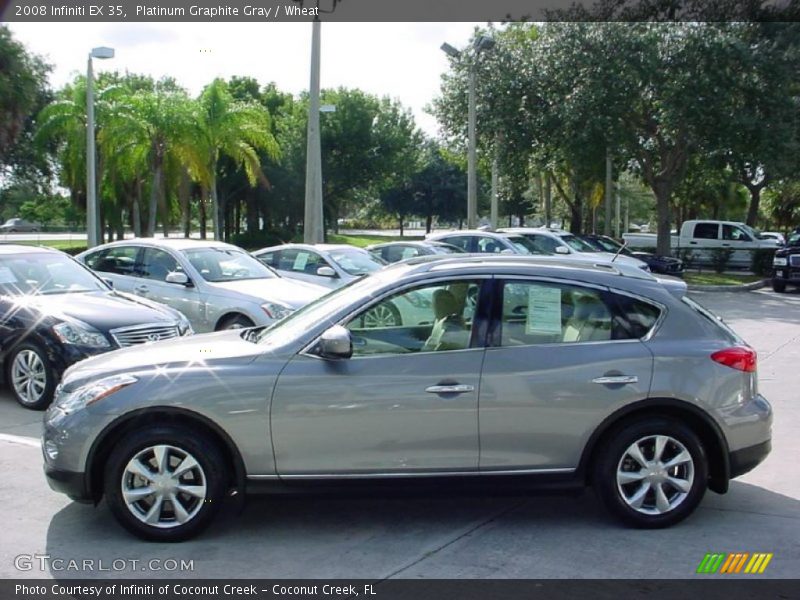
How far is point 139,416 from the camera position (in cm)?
503

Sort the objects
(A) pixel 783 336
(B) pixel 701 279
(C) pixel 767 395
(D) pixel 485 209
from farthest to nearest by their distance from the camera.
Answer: (D) pixel 485 209 → (B) pixel 701 279 → (A) pixel 783 336 → (C) pixel 767 395

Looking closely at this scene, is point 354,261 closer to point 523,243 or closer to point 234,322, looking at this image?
point 234,322

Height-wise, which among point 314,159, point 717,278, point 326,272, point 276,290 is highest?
point 314,159

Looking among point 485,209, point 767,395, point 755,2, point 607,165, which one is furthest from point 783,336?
point 485,209

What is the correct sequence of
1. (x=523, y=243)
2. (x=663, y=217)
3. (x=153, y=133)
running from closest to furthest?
(x=523, y=243)
(x=663, y=217)
(x=153, y=133)

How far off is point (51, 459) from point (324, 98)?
4216 cm

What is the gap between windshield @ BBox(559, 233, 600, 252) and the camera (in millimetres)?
22891

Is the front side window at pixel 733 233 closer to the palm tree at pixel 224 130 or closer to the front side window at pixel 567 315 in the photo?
the palm tree at pixel 224 130

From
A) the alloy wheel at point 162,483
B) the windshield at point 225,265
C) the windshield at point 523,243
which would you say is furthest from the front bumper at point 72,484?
the windshield at point 523,243

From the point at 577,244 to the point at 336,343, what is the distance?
19085 mm

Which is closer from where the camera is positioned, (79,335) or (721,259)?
(79,335)

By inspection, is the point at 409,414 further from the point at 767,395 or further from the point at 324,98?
the point at 324,98

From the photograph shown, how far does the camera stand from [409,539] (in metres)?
5.11

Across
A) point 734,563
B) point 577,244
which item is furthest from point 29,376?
point 577,244
